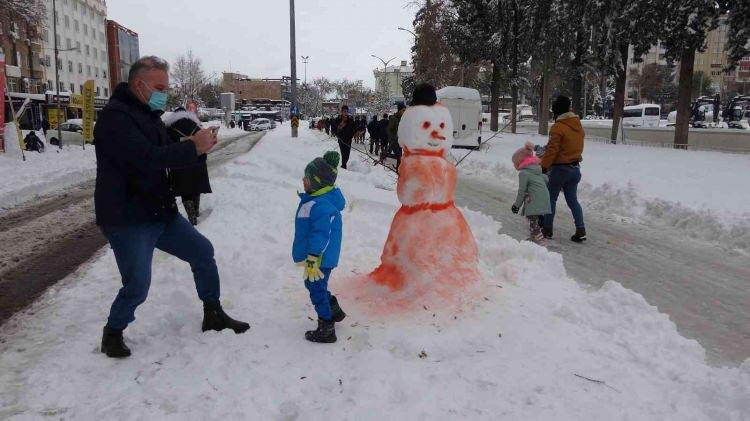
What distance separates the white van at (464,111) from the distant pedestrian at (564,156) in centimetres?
1587

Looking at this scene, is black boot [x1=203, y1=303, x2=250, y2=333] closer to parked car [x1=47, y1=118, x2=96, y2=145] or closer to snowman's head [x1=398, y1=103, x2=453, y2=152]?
snowman's head [x1=398, y1=103, x2=453, y2=152]

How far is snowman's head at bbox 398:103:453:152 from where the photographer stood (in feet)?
14.0

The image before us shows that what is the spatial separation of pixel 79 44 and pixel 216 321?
75424 millimetres

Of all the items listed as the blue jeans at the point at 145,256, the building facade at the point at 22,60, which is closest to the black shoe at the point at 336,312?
Result: the blue jeans at the point at 145,256

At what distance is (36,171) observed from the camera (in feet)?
48.9

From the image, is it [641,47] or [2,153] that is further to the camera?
[641,47]

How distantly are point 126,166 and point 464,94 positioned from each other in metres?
21.4

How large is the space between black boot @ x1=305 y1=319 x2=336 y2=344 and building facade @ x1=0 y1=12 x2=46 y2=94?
154ft

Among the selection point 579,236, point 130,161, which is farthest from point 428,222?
point 579,236

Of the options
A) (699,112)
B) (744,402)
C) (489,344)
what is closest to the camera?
(744,402)

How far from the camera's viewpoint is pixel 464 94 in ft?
76.2

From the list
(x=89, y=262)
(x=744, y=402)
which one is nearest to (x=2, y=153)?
(x=89, y=262)

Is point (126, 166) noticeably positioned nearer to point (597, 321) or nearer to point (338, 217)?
point (338, 217)

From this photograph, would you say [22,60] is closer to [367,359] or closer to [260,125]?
[260,125]
